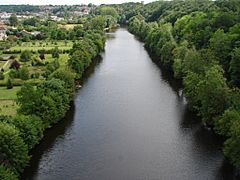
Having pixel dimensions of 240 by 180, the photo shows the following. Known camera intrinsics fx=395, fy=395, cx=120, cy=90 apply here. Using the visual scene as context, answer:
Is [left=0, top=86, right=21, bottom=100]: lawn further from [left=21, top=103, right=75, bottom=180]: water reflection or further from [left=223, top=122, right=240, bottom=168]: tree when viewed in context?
[left=223, top=122, right=240, bottom=168]: tree

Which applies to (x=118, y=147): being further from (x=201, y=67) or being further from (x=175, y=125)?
(x=201, y=67)

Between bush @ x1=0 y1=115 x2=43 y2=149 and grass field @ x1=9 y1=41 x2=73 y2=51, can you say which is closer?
bush @ x1=0 y1=115 x2=43 y2=149

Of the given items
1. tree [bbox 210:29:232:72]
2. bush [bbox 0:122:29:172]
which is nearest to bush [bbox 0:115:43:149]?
bush [bbox 0:122:29:172]

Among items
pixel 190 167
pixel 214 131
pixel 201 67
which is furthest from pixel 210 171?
pixel 201 67

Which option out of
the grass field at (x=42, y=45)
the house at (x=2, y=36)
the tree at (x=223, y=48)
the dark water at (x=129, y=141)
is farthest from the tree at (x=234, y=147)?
the house at (x=2, y=36)

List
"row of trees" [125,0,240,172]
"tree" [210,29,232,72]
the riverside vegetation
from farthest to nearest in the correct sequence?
"tree" [210,29,232,72], "row of trees" [125,0,240,172], the riverside vegetation

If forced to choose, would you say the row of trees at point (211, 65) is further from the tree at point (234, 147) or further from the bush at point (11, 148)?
the bush at point (11, 148)

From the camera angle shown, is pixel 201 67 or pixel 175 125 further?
pixel 201 67
